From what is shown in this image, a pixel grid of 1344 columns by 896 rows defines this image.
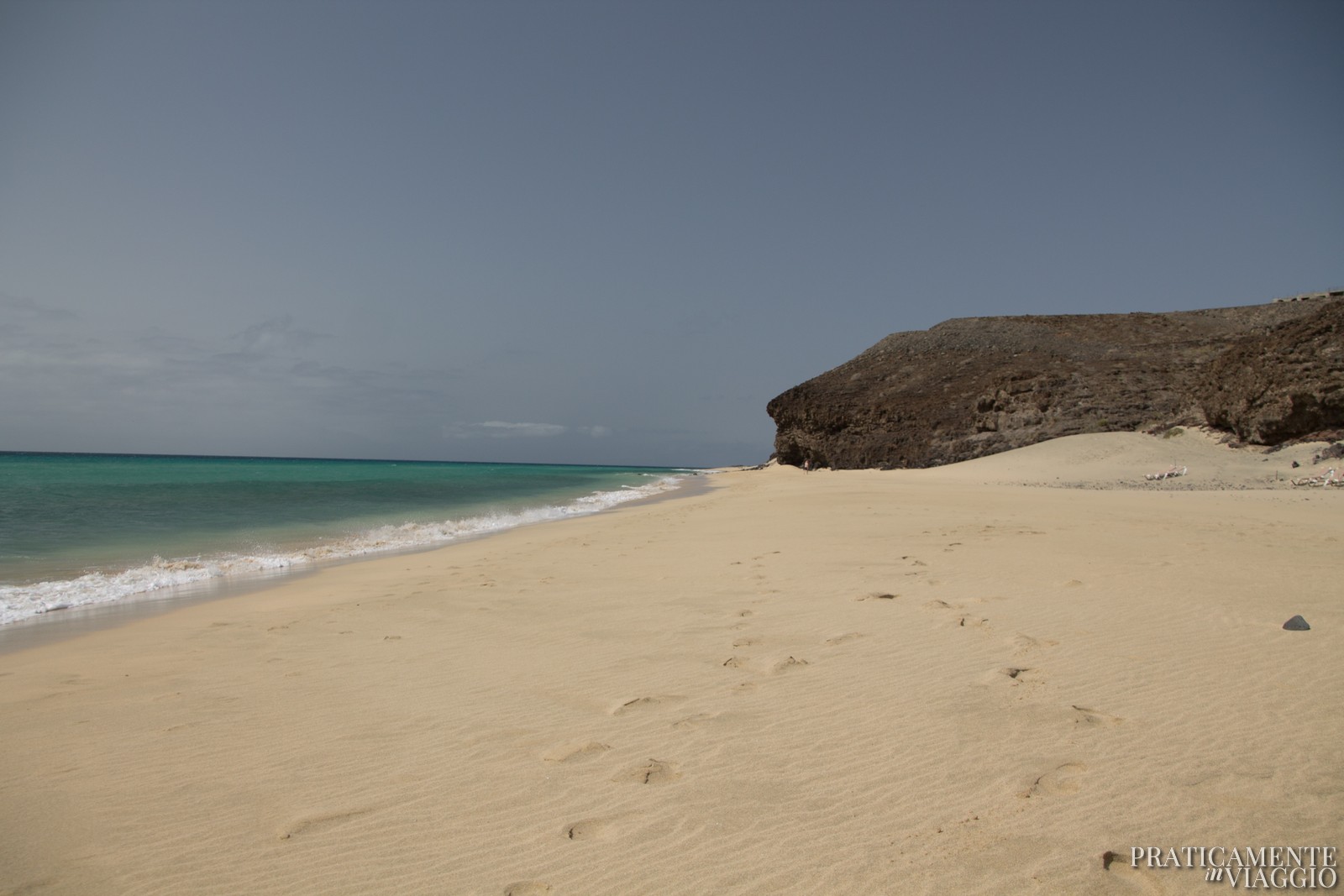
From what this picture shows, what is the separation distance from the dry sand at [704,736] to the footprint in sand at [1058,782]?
13mm

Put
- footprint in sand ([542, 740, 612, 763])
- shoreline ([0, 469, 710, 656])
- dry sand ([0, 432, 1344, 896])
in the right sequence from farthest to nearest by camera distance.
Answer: shoreline ([0, 469, 710, 656]) < footprint in sand ([542, 740, 612, 763]) < dry sand ([0, 432, 1344, 896])

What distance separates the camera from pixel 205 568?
955 cm

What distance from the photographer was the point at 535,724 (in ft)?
11.0

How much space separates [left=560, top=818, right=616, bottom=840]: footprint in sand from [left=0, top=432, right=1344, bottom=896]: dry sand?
0.05ft

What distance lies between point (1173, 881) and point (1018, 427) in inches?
1037

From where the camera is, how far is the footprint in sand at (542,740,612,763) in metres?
2.95

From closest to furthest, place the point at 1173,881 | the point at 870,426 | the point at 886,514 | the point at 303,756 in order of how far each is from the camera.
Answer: the point at 1173,881 → the point at 303,756 → the point at 886,514 → the point at 870,426

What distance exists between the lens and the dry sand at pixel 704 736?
223cm

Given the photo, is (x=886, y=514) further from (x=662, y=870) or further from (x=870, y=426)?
(x=870, y=426)

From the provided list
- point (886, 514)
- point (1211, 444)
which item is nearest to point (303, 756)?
point (886, 514)

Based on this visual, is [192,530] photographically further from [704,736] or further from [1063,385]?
[1063,385]

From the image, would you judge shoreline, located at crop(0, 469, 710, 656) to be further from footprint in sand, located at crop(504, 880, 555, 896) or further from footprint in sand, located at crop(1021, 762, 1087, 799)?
footprint in sand, located at crop(1021, 762, 1087, 799)

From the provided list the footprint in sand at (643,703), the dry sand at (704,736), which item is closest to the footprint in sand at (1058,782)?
the dry sand at (704,736)

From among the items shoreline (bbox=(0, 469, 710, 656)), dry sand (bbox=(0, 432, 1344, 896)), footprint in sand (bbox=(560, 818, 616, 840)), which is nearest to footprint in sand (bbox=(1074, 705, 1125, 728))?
dry sand (bbox=(0, 432, 1344, 896))
